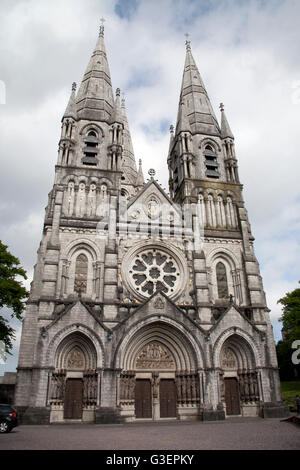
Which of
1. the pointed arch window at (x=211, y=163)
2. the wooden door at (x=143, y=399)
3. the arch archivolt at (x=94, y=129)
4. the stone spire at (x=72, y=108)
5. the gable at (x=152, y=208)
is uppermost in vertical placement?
the stone spire at (x=72, y=108)

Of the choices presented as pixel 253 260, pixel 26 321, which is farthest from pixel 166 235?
→ pixel 26 321

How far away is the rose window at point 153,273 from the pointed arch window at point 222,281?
118 inches

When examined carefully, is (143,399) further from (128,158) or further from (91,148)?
(128,158)

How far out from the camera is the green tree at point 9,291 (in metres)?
22.9

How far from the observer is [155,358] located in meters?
21.6

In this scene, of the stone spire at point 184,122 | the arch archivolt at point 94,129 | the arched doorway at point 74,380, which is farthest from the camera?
the stone spire at point 184,122

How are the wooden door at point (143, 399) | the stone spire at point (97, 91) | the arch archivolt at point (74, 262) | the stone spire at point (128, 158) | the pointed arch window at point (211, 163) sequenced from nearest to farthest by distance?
1. the wooden door at point (143, 399)
2. the arch archivolt at point (74, 262)
3. the pointed arch window at point (211, 163)
4. the stone spire at point (97, 91)
5. the stone spire at point (128, 158)

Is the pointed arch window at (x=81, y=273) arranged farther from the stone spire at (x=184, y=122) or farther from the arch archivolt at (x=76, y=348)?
the stone spire at (x=184, y=122)

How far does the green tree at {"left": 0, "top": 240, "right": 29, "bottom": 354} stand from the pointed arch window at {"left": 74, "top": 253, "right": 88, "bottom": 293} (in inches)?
165

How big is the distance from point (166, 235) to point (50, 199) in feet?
28.4

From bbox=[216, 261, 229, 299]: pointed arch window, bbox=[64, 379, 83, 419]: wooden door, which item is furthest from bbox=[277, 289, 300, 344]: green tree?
bbox=[64, 379, 83, 419]: wooden door

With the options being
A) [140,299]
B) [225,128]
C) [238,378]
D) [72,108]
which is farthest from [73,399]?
[225,128]

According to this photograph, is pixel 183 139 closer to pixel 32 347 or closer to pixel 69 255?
pixel 69 255

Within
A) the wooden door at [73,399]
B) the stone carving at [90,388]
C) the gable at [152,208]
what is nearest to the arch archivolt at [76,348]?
the stone carving at [90,388]
